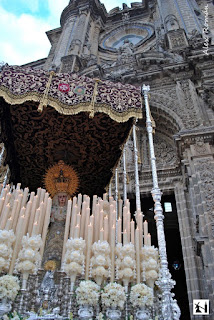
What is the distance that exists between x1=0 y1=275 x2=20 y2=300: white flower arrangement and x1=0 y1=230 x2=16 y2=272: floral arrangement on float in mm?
171

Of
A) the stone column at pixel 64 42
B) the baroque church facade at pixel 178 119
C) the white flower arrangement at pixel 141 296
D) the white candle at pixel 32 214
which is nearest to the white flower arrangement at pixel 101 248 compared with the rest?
the white flower arrangement at pixel 141 296

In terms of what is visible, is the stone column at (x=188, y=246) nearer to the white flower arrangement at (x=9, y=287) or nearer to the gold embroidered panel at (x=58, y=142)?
the gold embroidered panel at (x=58, y=142)

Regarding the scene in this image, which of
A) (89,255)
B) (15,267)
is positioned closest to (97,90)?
(89,255)

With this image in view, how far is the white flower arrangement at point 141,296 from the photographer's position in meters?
3.31

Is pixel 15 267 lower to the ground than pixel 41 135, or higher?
lower

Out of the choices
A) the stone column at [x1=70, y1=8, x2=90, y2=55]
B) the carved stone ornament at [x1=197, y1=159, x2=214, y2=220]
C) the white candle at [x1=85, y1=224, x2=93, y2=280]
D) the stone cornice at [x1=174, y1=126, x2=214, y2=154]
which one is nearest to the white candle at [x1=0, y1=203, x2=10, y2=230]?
the white candle at [x1=85, y1=224, x2=93, y2=280]

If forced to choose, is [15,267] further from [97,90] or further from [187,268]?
[187,268]

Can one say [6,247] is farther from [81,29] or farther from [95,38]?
[95,38]

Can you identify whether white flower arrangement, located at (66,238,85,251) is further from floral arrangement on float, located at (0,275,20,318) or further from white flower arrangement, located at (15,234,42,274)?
floral arrangement on float, located at (0,275,20,318)

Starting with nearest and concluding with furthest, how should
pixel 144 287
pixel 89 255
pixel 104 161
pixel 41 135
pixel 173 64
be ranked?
pixel 144 287
pixel 89 255
pixel 41 135
pixel 104 161
pixel 173 64

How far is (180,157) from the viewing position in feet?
27.7

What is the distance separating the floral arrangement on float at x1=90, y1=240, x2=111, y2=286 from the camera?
3.52 metres

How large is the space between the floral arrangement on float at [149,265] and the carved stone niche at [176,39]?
10.7m

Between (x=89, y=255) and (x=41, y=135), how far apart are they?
331cm
